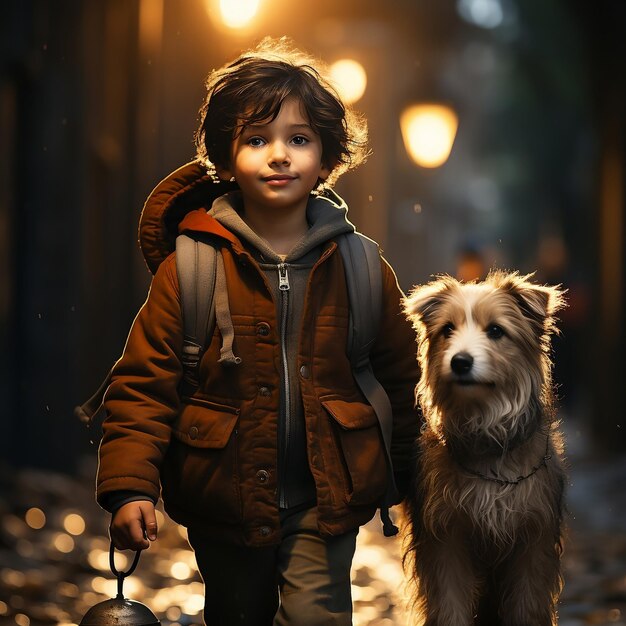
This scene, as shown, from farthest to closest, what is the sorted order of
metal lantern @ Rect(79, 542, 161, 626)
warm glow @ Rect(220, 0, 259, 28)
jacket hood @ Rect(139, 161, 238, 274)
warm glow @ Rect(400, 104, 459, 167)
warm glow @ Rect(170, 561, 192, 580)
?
warm glow @ Rect(400, 104, 459, 167) → warm glow @ Rect(220, 0, 259, 28) → warm glow @ Rect(170, 561, 192, 580) → jacket hood @ Rect(139, 161, 238, 274) → metal lantern @ Rect(79, 542, 161, 626)

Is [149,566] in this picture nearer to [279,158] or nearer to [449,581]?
[449,581]

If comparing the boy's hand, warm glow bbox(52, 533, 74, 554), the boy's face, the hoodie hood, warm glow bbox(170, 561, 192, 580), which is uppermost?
the boy's face

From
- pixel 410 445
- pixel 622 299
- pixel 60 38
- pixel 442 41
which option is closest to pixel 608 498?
pixel 622 299

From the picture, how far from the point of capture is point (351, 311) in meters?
4.38

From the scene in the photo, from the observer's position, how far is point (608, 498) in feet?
39.9

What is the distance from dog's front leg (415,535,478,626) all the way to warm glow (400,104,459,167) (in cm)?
1044

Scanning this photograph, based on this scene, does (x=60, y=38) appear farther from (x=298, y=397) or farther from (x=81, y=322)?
(x=298, y=397)

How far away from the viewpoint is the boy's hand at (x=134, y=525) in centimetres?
395

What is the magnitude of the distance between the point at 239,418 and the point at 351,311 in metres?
0.56

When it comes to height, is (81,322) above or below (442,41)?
below

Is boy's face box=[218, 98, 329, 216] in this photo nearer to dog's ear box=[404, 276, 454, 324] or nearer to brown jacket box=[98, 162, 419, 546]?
brown jacket box=[98, 162, 419, 546]

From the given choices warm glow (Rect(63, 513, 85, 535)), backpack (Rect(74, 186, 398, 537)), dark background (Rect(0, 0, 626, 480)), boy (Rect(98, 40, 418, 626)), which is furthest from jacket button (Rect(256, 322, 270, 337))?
dark background (Rect(0, 0, 626, 480))

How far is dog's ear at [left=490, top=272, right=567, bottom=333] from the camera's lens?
4289 mm

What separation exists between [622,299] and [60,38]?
8072 millimetres
